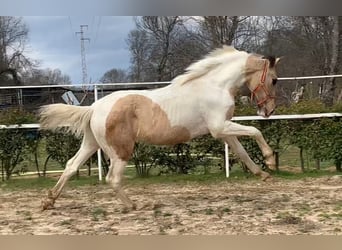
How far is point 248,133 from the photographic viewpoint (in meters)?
4.12

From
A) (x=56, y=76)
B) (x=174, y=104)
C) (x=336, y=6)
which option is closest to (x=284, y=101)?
(x=174, y=104)

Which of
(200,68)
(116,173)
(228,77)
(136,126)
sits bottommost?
(116,173)

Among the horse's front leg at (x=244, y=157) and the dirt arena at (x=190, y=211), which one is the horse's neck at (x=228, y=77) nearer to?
the horse's front leg at (x=244, y=157)

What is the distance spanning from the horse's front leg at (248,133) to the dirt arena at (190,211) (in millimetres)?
497

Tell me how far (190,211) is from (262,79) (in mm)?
1468

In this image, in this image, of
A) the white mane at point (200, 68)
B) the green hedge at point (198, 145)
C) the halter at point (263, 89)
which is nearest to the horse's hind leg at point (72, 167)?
the white mane at point (200, 68)

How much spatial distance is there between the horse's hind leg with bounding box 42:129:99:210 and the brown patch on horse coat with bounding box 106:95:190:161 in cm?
37

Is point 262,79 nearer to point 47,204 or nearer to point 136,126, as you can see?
point 136,126

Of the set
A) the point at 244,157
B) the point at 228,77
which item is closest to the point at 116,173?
the point at 244,157

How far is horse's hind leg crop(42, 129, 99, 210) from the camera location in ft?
14.8

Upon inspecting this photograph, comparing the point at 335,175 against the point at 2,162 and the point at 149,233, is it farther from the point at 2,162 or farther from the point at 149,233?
the point at 2,162

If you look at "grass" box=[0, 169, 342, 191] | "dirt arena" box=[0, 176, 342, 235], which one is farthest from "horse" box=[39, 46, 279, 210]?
"grass" box=[0, 169, 342, 191]

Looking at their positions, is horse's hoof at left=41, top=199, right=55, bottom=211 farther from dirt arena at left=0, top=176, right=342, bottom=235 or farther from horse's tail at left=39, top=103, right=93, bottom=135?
horse's tail at left=39, top=103, right=93, bottom=135

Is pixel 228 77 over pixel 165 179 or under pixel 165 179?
over
